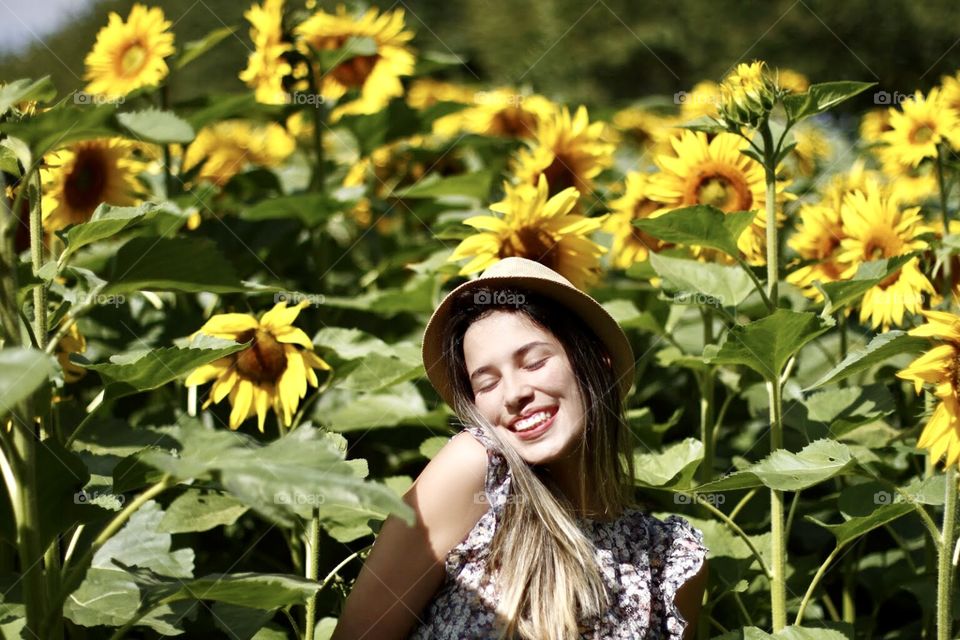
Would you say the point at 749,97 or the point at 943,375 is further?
the point at 749,97

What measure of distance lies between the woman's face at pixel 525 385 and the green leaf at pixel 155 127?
1.61 feet

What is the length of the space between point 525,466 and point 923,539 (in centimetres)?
89

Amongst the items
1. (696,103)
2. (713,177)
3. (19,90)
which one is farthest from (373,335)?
(19,90)

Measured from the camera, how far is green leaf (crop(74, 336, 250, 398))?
4.22 feet

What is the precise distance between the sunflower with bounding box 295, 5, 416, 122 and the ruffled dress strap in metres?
1.30

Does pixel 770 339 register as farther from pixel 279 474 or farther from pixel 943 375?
pixel 279 474

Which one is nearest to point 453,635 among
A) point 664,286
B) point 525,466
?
point 525,466

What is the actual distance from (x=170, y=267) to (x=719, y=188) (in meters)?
1.03

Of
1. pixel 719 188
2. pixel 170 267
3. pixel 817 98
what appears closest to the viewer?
pixel 170 267

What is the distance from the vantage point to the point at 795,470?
1.37 metres

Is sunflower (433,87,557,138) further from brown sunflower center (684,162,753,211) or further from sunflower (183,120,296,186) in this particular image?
brown sunflower center (684,162,753,211)

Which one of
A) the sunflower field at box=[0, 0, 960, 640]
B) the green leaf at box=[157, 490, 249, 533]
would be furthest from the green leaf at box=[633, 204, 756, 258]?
the green leaf at box=[157, 490, 249, 533]

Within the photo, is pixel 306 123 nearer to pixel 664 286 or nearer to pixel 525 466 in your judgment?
pixel 664 286

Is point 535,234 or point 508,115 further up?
point 508,115
